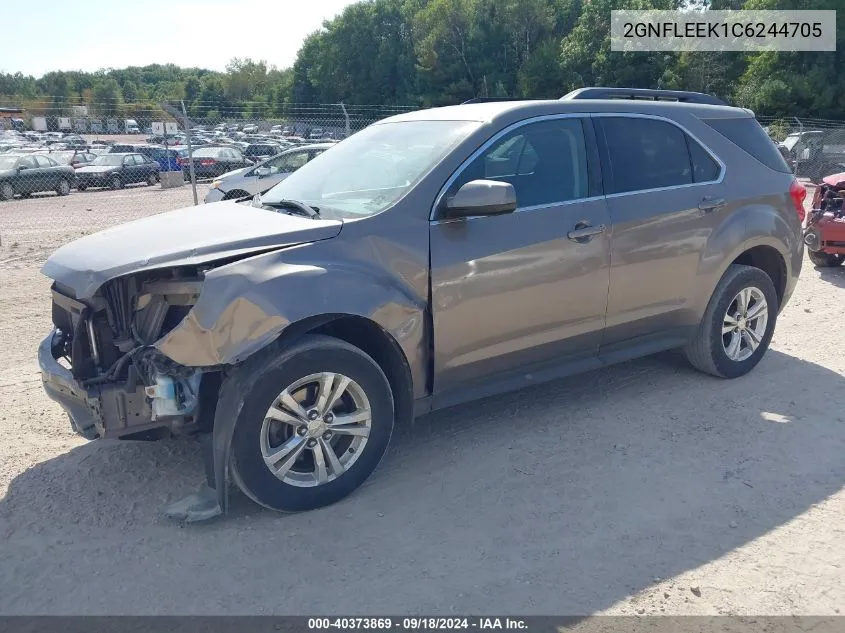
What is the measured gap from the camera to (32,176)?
74.1 ft

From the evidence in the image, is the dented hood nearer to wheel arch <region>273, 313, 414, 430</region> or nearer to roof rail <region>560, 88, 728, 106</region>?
wheel arch <region>273, 313, 414, 430</region>

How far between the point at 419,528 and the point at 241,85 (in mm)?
115765

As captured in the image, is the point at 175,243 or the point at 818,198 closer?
the point at 175,243

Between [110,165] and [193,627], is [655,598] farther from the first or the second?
[110,165]

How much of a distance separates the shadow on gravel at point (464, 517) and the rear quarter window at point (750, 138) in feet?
5.87

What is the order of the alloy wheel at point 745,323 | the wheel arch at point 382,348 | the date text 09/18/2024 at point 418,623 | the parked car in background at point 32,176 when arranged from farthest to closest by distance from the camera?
the parked car in background at point 32,176 → the alloy wheel at point 745,323 → the wheel arch at point 382,348 → the date text 09/18/2024 at point 418,623

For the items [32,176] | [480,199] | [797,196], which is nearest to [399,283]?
[480,199]

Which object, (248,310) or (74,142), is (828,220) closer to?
(248,310)

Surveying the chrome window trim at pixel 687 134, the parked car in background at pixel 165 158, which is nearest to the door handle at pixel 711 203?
the chrome window trim at pixel 687 134

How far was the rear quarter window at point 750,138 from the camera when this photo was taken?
5.22 metres

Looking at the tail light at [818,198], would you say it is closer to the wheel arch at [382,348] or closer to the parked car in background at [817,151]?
the wheel arch at [382,348]

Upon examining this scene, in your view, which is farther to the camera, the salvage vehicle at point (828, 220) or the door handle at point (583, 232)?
the salvage vehicle at point (828, 220)

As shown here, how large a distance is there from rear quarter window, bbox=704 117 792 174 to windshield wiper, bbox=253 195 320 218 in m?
2.94

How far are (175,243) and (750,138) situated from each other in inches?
162
